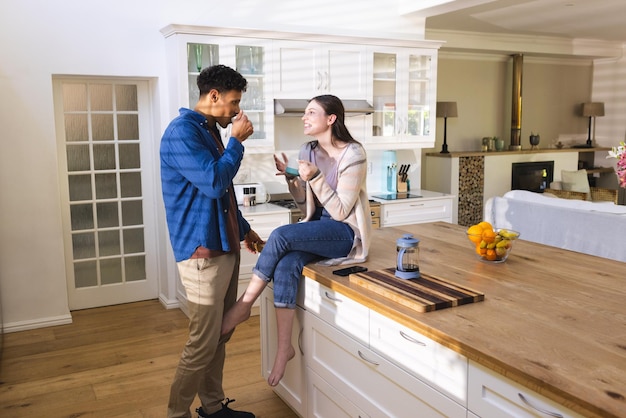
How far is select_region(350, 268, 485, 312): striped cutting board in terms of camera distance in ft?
7.07

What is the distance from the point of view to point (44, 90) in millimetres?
4438

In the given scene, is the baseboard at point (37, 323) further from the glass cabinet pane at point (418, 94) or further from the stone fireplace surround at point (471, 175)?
the stone fireplace surround at point (471, 175)

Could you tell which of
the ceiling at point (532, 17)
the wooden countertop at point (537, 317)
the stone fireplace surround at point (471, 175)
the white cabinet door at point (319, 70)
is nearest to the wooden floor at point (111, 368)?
the wooden countertop at point (537, 317)

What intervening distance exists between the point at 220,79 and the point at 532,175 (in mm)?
Answer: 6712

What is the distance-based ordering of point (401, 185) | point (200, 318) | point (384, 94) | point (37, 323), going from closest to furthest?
point (200, 318) → point (37, 323) → point (384, 94) → point (401, 185)

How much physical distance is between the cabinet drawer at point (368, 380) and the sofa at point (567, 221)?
2.22 meters

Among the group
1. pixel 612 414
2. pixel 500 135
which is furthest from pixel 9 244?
pixel 500 135

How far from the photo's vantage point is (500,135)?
8891mm

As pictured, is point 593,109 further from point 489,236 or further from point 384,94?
point 489,236

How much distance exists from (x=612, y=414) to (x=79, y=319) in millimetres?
4221

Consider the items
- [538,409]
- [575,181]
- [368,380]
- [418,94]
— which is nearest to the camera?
[538,409]

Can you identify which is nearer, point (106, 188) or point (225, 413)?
point (225, 413)

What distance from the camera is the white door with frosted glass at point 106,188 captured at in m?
4.88

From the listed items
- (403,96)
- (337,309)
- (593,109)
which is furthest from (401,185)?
(593,109)
